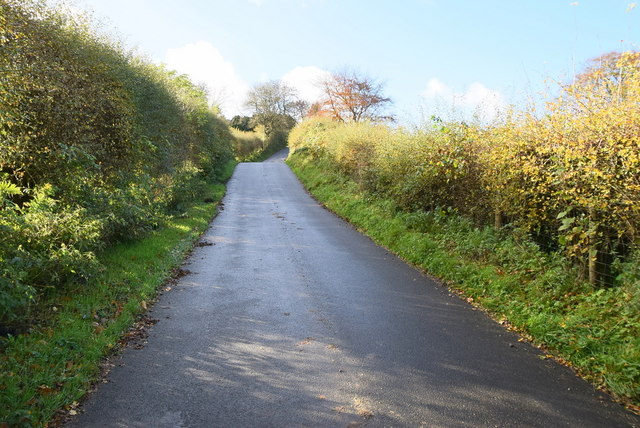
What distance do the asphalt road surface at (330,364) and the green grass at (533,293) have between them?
0.95ft

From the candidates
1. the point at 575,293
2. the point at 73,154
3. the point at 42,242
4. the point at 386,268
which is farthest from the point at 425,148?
the point at 42,242

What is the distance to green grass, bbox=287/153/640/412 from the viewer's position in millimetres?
4820

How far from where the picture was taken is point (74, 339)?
513 cm

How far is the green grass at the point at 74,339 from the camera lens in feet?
12.9

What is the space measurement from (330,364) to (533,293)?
3639 millimetres

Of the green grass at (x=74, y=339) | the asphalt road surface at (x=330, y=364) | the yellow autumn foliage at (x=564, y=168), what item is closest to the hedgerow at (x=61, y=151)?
the green grass at (x=74, y=339)

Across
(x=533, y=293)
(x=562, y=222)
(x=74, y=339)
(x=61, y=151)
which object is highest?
(x=61, y=151)

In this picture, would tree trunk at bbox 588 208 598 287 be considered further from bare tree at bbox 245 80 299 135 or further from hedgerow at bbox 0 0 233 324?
bare tree at bbox 245 80 299 135

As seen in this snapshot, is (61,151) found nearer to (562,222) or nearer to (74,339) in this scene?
(74,339)

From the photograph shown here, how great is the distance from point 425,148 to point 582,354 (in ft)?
26.1

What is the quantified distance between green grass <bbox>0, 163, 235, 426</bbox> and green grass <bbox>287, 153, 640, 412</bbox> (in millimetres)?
5405

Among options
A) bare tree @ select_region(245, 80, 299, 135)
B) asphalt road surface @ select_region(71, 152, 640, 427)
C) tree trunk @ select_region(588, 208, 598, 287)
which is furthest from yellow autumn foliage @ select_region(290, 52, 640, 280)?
bare tree @ select_region(245, 80, 299, 135)

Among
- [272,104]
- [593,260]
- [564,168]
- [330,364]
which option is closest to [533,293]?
[593,260]

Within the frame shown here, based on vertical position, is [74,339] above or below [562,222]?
below
